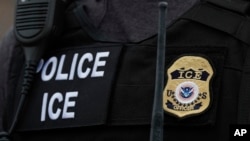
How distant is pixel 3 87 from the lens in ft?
7.26

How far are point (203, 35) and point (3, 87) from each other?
0.49 m

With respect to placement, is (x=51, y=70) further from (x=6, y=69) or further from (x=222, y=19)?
(x=222, y=19)

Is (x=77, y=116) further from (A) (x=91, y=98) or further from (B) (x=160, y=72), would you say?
(B) (x=160, y=72)

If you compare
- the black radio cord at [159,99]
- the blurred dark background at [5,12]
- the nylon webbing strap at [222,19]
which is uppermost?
the blurred dark background at [5,12]

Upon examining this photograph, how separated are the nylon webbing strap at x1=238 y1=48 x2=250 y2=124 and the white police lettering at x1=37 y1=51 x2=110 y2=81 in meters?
0.32

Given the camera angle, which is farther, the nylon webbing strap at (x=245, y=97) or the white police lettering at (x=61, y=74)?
the white police lettering at (x=61, y=74)

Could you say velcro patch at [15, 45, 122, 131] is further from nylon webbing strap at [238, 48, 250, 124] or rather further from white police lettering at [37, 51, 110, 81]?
nylon webbing strap at [238, 48, 250, 124]

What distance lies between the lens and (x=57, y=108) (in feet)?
6.95

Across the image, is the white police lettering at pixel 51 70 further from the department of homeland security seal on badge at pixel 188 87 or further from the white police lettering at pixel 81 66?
the department of homeland security seal on badge at pixel 188 87

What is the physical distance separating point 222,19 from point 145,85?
0.72 feet

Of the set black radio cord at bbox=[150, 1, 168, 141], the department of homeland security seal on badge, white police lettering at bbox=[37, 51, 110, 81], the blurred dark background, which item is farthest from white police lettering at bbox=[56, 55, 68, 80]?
the blurred dark background

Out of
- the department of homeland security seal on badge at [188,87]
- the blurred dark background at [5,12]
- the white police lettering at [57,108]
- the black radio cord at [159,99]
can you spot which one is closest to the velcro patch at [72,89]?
the white police lettering at [57,108]

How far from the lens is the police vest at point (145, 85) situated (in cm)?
199

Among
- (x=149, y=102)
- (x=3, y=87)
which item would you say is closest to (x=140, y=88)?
(x=149, y=102)
